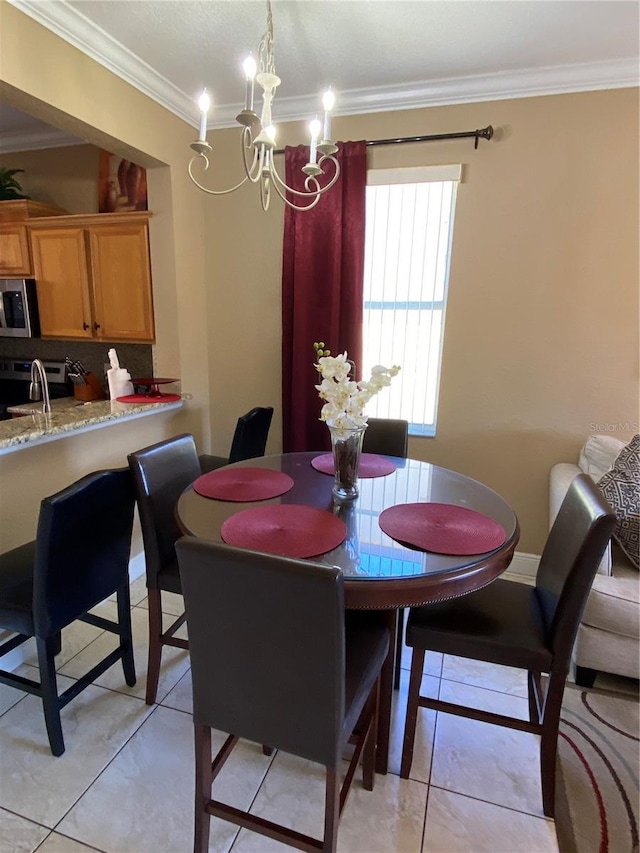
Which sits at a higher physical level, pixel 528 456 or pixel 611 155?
pixel 611 155

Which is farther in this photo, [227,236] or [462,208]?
[227,236]

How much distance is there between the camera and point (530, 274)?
2564 mm

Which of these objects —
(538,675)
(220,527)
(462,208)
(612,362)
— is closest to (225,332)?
(462,208)

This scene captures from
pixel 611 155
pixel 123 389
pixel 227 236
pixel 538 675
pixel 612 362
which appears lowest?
pixel 538 675

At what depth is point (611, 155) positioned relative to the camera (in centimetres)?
237

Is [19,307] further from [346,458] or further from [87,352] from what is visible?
[346,458]

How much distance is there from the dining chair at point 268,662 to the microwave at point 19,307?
10.1 ft

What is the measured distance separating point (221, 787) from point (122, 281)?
9.20ft

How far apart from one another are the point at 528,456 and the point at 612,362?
0.67 metres

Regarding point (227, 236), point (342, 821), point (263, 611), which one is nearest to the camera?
point (263, 611)

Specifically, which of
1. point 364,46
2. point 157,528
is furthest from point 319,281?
point 157,528

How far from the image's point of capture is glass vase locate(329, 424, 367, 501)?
1.62 m

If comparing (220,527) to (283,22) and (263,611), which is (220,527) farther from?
(283,22)

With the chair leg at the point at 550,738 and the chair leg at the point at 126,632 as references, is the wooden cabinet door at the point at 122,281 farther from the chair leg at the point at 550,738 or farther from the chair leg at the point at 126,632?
the chair leg at the point at 550,738
